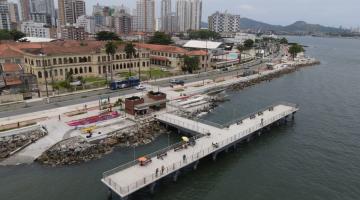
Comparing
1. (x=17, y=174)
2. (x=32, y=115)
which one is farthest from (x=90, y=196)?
(x=32, y=115)

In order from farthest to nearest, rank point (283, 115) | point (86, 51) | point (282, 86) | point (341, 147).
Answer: point (282, 86) → point (86, 51) → point (283, 115) → point (341, 147)

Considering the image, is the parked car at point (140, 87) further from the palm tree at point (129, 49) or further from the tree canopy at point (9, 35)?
the tree canopy at point (9, 35)

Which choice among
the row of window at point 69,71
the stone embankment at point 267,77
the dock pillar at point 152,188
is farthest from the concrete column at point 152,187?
the stone embankment at point 267,77

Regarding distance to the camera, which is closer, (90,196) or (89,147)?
(90,196)

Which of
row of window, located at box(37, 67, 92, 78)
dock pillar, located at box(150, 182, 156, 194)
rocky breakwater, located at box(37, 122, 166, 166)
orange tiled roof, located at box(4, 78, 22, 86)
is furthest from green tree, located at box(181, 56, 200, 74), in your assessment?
dock pillar, located at box(150, 182, 156, 194)

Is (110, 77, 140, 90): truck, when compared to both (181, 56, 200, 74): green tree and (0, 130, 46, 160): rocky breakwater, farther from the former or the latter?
(0, 130, 46, 160): rocky breakwater

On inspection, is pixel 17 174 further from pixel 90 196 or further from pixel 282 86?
pixel 282 86
